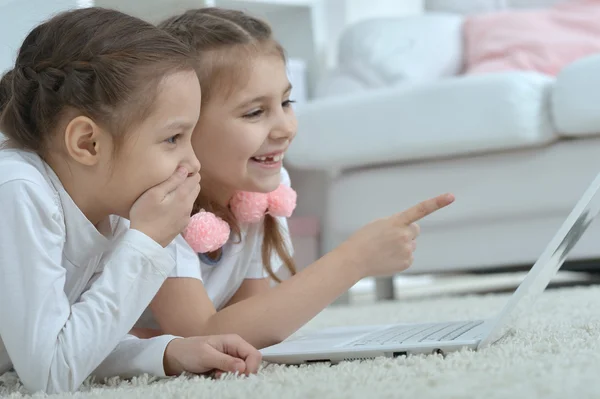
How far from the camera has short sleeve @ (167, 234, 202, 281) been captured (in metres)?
1.07

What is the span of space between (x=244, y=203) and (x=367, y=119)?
853 millimetres

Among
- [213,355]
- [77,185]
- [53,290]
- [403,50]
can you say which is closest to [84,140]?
[77,185]

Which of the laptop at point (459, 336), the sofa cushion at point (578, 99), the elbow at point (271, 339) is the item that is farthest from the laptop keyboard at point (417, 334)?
the sofa cushion at point (578, 99)

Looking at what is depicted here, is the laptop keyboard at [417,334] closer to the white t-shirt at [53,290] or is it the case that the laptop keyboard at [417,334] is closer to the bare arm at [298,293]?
the bare arm at [298,293]

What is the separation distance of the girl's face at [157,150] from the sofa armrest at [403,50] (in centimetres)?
148

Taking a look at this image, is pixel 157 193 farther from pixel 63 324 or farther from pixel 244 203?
pixel 244 203

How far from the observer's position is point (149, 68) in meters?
0.95

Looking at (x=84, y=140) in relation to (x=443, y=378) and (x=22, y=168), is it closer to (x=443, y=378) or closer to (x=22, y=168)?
(x=22, y=168)

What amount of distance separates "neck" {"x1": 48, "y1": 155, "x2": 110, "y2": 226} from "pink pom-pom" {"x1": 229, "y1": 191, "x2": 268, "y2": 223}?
291 millimetres

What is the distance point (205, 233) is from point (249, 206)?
0.12m

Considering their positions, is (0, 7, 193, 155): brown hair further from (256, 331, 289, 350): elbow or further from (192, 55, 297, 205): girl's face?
(256, 331, 289, 350): elbow

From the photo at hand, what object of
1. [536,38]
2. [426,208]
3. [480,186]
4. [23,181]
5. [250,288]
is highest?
[23,181]

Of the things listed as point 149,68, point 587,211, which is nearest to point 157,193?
point 149,68

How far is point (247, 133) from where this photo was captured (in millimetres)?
1177
